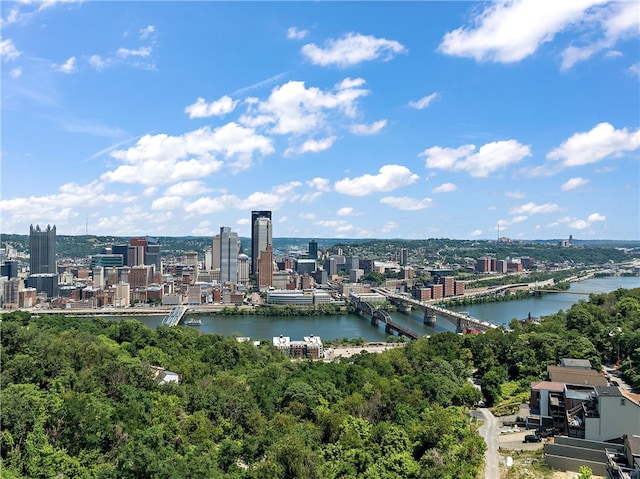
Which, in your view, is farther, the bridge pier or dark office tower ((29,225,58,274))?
dark office tower ((29,225,58,274))

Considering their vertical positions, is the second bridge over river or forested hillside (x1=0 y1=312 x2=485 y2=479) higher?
forested hillside (x1=0 y1=312 x2=485 y2=479)

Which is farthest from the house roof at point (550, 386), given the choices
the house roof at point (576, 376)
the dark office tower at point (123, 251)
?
the dark office tower at point (123, 251)

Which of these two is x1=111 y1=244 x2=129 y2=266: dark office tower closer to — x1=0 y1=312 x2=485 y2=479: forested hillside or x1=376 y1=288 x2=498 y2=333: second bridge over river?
x1=376 y1=288 x2=498 y2=333: second bridge over river

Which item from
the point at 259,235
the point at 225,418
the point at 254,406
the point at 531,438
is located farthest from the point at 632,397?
the point at 259,235

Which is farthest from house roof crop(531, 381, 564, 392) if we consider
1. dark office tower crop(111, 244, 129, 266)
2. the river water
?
dark office tower crop(111, 244, 129, 266)

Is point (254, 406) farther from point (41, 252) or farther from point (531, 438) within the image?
point (41, 252)

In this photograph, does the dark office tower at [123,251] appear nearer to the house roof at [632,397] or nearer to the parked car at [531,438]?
the parked car at [531,438]

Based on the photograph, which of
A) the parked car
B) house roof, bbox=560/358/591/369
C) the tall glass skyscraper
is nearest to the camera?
the parked car
